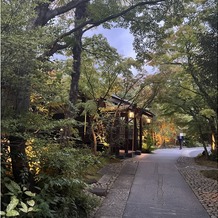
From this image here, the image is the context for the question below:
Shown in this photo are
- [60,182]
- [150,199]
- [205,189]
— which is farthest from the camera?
[205,189]

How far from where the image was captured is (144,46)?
24.6ft

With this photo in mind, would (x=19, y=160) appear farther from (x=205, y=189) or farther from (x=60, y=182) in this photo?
(x=205, y=189)

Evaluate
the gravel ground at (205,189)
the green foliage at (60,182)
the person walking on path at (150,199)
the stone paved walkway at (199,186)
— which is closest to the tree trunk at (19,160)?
the green foliage at (60,182)

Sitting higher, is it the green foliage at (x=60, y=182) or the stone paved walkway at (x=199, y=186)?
the green foliage at (x=60, y=182)

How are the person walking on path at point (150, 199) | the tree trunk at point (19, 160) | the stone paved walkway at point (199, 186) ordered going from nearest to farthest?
the tree trunk at point (19, 160) < the person walking on path at point (150, 199) < the stone paved walkway at point (199, 186)

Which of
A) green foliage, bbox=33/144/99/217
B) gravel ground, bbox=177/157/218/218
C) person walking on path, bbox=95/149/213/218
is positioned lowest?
gravel ground, bbox=177/157/218/218

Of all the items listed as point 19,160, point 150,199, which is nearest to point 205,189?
point 150,199

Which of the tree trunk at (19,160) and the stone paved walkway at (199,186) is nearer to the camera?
the tree trunk at (19,160)

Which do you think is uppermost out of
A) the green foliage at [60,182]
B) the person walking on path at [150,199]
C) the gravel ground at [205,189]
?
the green foliage at [60,182]

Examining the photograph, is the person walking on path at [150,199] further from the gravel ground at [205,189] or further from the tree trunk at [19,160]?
the tree trunk at [19,160]

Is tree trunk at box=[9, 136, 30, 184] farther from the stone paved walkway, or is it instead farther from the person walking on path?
the person walking on path

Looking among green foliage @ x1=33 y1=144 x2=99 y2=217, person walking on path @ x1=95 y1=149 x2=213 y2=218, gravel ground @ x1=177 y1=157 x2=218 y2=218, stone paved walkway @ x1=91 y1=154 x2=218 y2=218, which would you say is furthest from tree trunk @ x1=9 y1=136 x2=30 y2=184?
gravel ground @ x1=177 y1=157 x2=218 y2=218

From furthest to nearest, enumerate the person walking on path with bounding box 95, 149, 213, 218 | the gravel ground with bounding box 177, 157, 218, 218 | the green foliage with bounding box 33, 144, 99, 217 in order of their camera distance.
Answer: the gravel ground with bounding box 177, 157, 218, 218
the person walking on path with bounding box 95, 149, 213, 218
the green foliage with bounding box 33, 144, 99, 217

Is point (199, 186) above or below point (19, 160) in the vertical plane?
below
